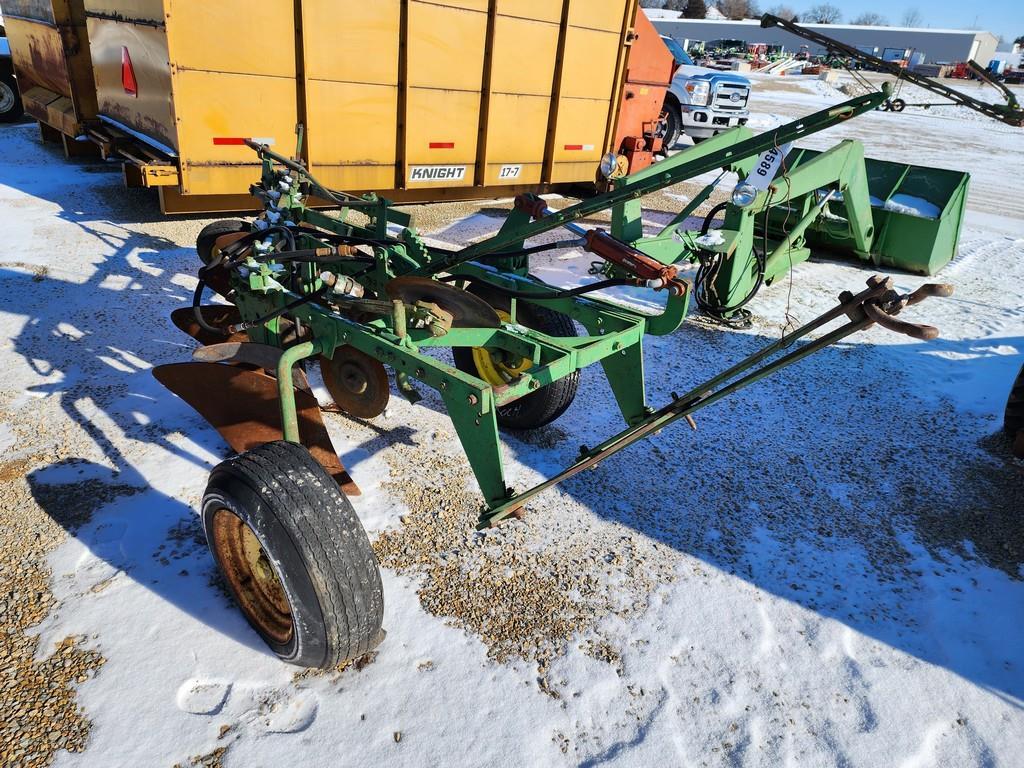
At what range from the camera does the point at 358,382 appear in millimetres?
3430

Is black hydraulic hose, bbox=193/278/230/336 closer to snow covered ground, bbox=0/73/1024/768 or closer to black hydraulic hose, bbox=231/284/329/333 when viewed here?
black hydraulic hose, bbox=231/284/329/333

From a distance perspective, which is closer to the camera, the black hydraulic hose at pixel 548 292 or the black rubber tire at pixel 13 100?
the black hydraulic hose at pixel 548 292

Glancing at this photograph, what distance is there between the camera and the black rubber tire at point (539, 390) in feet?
12.3

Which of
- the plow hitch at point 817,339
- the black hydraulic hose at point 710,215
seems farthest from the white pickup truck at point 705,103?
the plow hitch at point 817,339

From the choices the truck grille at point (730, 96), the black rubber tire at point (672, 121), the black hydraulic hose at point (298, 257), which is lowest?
the black rubber tire at point (672, 121)

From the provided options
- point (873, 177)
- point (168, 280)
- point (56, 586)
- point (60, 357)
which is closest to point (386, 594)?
point (56, 586)

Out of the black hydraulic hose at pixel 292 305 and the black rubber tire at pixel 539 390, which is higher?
the black hydraulic hose at pixel 292 305

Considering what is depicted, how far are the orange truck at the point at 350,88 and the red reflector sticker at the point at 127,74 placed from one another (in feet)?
0.09

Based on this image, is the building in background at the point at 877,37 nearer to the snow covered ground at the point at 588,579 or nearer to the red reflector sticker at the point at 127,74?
the red reflector sticker at the point at 127,74

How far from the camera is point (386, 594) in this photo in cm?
284

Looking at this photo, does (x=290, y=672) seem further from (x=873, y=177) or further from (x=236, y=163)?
(x=873, y=177)

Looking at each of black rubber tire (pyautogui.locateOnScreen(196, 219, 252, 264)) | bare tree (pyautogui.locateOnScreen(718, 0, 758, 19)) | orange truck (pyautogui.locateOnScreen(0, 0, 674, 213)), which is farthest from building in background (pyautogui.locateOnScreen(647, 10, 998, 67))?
black rubber tire (pyautogui.locateOnScreen(196, 219, 252, 264))

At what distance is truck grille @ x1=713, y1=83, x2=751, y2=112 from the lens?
1284cm

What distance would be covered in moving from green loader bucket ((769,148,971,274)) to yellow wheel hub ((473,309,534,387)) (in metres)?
4.54
